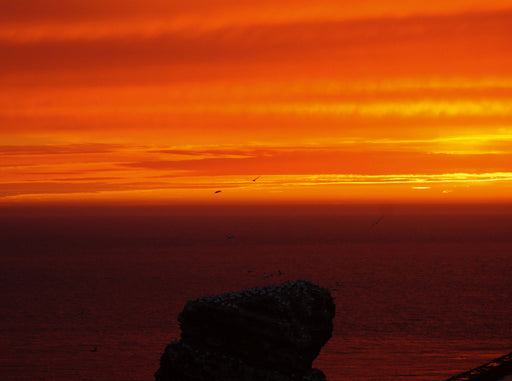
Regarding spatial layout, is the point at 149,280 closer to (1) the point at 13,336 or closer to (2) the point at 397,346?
(1) the point at 13,336

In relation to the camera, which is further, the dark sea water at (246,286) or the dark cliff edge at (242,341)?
the dark sea water at (246,286)

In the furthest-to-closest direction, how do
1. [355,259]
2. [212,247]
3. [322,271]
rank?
[212,247]
[355,259]
[322,271]

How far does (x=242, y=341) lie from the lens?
29422 mm

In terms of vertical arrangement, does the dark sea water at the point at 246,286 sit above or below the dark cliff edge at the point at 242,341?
below

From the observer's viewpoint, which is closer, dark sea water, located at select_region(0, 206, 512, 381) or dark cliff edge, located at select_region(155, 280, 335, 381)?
dark cliff edge, located at select_region(155, 280, 335, 381)

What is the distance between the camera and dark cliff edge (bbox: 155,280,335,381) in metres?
29.3

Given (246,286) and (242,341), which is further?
(246,286)

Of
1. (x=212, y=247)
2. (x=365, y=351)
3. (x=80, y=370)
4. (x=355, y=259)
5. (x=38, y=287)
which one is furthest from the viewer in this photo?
(x=212, y=247)

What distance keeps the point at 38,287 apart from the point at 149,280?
1690 centimetres

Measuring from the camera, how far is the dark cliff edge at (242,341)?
2927 centimetres

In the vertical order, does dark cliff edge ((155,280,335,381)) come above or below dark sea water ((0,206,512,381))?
above

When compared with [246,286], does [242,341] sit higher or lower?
higher

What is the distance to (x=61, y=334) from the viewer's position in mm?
69625

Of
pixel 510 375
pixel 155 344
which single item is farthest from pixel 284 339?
pixel 155 344
